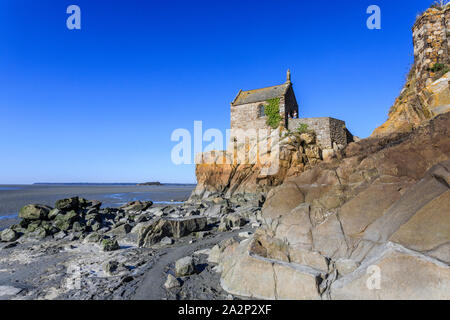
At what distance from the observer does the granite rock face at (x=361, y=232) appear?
187 inches

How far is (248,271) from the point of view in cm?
661

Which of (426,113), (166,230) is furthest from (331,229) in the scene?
(166,230)

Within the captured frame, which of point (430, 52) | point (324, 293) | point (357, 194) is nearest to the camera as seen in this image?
point (324, 293)

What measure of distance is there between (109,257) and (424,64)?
19.8 meters

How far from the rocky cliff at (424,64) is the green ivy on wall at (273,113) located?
1632cm

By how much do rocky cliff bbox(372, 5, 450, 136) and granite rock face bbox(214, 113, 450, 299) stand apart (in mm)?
3287

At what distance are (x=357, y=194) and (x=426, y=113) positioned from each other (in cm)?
660

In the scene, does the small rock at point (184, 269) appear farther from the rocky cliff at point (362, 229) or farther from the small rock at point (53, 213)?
the small rock at point (53, 213)

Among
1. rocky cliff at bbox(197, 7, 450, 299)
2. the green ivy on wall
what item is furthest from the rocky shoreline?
the green ivy on wall

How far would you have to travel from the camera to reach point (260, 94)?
3403cm

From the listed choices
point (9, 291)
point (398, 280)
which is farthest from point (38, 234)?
point (398, 280)

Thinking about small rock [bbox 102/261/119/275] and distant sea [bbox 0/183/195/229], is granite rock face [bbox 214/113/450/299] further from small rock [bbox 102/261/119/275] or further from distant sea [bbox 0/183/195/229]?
distant sea [bbox 0/183/195/229]
